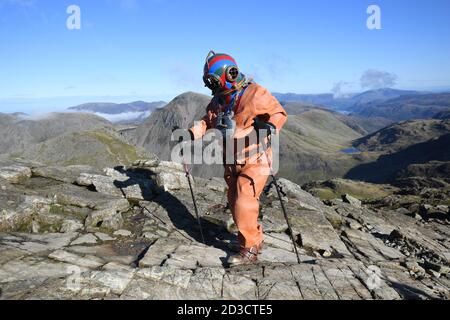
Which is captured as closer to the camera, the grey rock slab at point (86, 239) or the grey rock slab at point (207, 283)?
the grey rock slab at point (207, 283)

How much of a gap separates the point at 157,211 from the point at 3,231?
528 cm

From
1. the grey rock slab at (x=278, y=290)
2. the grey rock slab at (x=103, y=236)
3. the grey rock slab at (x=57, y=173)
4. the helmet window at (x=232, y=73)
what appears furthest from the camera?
the grey rock slab at (x=57, y=173)

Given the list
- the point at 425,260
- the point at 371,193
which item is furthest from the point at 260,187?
the point at 371,193

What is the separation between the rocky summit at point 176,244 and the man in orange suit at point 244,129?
1050mm

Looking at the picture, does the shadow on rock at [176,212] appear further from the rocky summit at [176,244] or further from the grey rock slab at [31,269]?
the grey rock slab at [31,269]

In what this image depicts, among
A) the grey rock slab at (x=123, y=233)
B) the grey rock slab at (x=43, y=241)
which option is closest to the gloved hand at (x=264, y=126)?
the grey rock slab at (x=123, y=233)

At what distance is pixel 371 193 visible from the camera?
158 meters

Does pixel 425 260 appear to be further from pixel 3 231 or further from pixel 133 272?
pixel 3 231

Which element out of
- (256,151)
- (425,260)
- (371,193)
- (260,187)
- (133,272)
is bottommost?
(371,193)

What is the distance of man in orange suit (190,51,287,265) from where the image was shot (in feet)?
36.2

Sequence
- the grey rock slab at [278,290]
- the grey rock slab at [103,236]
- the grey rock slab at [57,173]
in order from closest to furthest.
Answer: the grey rock slab at [278,290] → the grey rock slab at [103,236] → the grey rock slab at [57,173]

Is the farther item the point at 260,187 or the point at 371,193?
the point at 371,193

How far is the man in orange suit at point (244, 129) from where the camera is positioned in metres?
11.0
